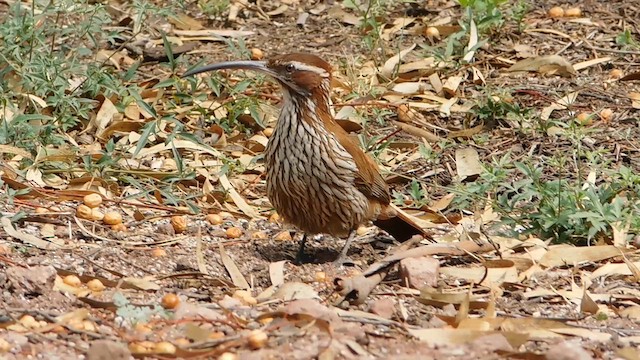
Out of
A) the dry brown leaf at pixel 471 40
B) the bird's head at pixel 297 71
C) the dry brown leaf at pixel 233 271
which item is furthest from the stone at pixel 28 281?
the dry brown leaf at pixel 471 40

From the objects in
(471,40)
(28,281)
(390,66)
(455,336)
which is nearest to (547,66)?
(471,40)

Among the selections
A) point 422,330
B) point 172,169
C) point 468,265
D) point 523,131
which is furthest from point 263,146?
point 422,330

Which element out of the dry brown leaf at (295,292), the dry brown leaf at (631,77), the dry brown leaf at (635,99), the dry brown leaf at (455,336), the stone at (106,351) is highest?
the stone at (106,351)

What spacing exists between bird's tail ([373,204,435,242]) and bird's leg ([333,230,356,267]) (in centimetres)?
20

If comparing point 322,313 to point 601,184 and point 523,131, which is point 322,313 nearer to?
point 601,184

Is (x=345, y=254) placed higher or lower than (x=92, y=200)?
lower

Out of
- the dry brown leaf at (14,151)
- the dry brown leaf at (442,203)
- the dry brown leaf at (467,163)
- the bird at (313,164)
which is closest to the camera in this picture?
the bird at (313,164)

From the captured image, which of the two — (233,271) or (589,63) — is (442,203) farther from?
(589,63)

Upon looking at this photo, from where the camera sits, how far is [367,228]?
7758 millimetres

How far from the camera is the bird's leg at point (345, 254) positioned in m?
6.85

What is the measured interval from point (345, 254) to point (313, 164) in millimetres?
588

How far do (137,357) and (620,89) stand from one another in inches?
217

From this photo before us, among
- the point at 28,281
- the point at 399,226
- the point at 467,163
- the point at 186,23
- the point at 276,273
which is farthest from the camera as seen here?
the point at 186,23

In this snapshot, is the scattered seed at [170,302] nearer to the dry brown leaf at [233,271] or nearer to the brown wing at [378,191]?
the dry brown leaf at [233,271]
